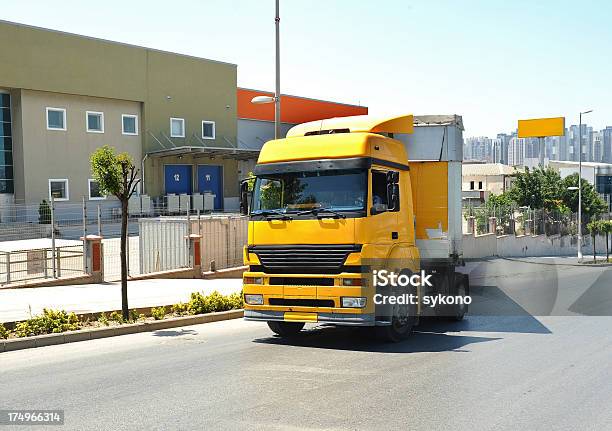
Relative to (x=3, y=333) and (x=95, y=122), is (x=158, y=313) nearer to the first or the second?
(x=3, y=333)

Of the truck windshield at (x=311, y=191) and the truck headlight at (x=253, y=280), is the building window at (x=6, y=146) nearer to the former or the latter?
the truck windshield at (x=311, y=191)

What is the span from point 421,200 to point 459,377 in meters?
4.08

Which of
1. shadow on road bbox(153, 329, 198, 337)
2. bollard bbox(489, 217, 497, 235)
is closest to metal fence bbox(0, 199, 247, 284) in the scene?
shadow on road bbox(153, 329, 198, 337)

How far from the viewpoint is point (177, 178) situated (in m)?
41.4

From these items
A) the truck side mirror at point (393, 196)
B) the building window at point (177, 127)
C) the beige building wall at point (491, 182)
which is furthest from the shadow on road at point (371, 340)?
the beige building wall at point (491, 182)

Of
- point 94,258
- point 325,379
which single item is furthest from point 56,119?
point 325,379

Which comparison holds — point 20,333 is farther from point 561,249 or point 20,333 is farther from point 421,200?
point 561,249

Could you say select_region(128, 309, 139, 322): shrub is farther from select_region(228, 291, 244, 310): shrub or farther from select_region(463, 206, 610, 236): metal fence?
select_region(463, 206, 610, 236): metal fence

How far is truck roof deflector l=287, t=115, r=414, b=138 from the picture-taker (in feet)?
35.8

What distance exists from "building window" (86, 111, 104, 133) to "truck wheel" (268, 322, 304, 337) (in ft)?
93.7

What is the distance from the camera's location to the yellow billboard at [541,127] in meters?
83.6

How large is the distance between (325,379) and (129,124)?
3336 cm

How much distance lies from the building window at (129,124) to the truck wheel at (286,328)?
29.8 metres

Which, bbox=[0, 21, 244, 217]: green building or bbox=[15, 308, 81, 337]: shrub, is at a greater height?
bbox=[0, 21, 244, 217]: green building
